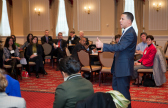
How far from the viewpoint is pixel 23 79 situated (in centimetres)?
744

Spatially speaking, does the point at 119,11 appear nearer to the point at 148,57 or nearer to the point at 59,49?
the point at 59,49

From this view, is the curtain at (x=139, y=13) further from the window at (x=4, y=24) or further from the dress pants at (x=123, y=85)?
the dress pants at (x=123, y=85)

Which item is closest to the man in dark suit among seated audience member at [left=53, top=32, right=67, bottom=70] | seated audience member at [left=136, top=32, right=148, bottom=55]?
seated audience member at [left=136, top=32, right=148, bottom=55]

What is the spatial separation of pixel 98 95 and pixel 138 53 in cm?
562

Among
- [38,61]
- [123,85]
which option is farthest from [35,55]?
[123,85]

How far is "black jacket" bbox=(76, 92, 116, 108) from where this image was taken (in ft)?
6.19

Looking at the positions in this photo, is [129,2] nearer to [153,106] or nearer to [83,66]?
[83,66]

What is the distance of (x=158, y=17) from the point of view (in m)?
11.4

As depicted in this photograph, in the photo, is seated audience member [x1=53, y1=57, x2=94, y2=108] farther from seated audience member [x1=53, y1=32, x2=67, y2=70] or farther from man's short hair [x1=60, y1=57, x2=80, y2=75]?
seated audience member [x1=53, y1=32, x2=67, y2=70]

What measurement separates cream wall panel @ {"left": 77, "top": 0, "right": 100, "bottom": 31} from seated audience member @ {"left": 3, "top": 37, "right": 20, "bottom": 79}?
18.5 ft

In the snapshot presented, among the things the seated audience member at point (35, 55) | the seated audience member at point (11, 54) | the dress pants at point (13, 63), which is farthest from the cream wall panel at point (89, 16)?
the dress pants at point (13, 63)

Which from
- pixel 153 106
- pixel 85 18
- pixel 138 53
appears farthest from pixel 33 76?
pixel 85 18

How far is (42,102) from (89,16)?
807 cm

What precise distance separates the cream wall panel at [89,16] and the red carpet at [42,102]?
23.6 feet
